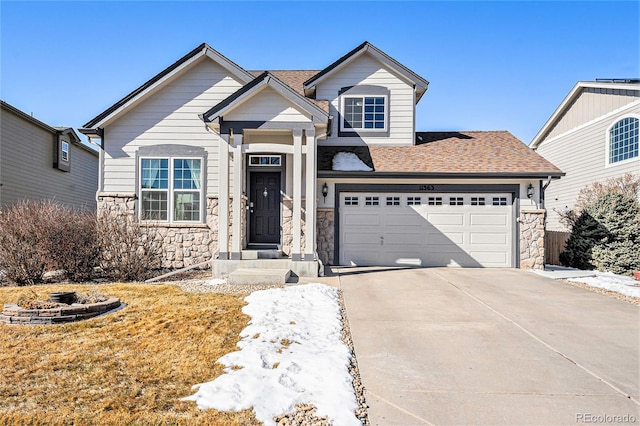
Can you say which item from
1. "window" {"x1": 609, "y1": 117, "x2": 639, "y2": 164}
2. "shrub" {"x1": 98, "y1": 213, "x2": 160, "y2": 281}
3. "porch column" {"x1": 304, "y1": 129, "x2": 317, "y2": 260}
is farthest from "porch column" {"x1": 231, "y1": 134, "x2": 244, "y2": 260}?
"window" {"x1": 609, "y1": 117, "x2": 639, "y2": 164}

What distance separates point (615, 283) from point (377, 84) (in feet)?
29.7

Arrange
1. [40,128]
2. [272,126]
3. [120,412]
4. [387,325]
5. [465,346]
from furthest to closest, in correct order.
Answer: [40,128] → [272,126] → [387,325] → [465,346] → [120,412]

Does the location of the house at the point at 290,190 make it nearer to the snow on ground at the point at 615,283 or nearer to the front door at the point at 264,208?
the front door at the point at 264,208

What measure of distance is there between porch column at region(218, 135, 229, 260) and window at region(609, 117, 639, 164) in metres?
14.6

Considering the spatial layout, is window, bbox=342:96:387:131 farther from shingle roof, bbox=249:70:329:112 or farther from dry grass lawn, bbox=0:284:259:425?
dry grass lawn, bbox=0:284:259:425

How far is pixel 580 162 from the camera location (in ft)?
53.2

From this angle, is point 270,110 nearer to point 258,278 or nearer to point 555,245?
→ point 258,278

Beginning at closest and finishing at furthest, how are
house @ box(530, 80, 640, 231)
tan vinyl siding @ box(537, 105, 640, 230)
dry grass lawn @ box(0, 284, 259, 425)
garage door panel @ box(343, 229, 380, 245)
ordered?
1. dry grass lawn @ box(0, 284, 259, 425)
2. garage door panel @ box(343, 229, 380, 245)
3. house @ box(530, 80, 640, 231)
4. tan vinyl siding @ box(537, 105, 640, 230)

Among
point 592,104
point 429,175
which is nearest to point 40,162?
point 429,175

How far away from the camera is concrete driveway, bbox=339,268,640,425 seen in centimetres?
319

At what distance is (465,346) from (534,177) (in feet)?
27.0

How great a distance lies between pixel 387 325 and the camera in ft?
18.2

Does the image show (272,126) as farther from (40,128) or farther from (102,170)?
(40,128)

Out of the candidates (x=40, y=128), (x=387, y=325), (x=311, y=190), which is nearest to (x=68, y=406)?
(x=387, y=325)
